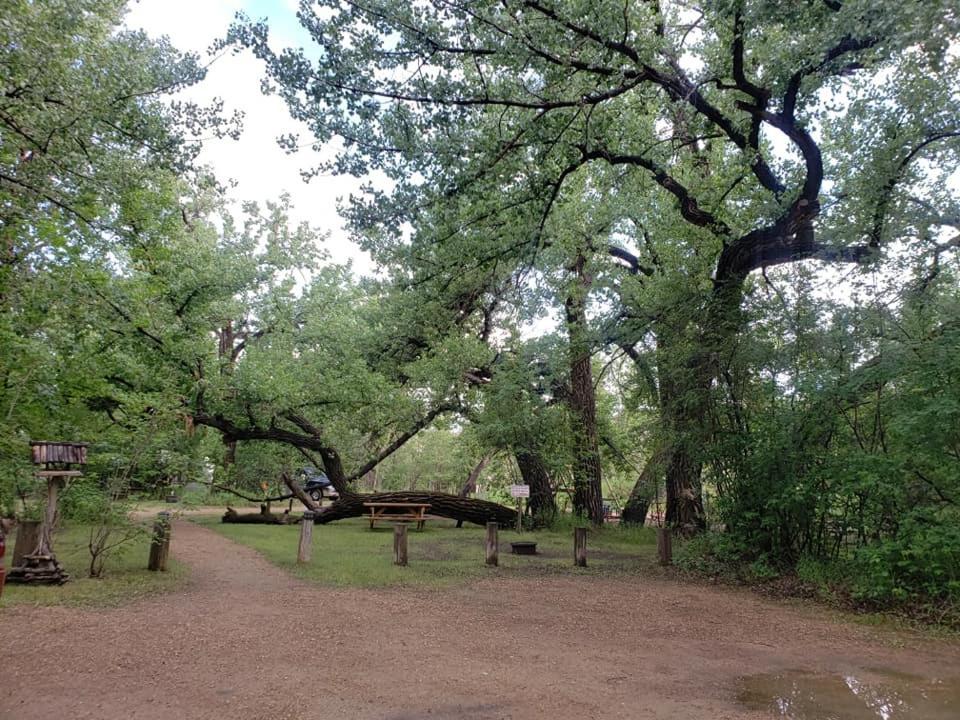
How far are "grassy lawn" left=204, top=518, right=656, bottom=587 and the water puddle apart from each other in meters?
4.55

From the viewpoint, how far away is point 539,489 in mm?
17047

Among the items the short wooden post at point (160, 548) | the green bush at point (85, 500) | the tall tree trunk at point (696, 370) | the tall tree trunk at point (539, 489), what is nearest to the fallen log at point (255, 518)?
the tall tree trunk at point (539, 489)

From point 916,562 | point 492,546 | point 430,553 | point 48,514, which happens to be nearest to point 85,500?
point 48,514

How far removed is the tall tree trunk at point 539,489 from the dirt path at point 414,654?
9172 mm

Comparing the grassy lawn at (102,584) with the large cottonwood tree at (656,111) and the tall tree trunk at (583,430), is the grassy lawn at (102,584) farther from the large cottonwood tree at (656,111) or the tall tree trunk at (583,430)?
the tall tree trunk at (583,430)

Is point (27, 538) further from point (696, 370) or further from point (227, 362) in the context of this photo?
point (696, 370)

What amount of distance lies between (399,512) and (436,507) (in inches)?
40.4

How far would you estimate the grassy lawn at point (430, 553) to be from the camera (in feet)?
28.4

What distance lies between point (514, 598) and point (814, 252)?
634 cm

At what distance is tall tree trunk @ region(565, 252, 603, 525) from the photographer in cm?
1509

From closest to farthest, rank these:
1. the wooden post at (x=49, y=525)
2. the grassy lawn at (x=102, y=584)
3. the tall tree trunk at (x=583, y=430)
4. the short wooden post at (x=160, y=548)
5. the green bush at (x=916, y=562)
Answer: the green bush at (x=916, y=562) → the grassy lawn at (x=102, y=584) → the wooden post at (x=49, y=525) → the short wooden post at (x=160, y=548) → the tall tree trunk at (x=583, y=430)

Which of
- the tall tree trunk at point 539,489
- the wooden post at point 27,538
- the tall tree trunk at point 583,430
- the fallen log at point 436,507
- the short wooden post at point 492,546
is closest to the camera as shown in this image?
the wooden post at point 27,538

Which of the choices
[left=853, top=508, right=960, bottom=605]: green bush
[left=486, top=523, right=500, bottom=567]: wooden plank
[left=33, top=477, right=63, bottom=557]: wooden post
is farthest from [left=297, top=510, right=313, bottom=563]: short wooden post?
[left=853, top=508, right=960, bottom=605]: green bush

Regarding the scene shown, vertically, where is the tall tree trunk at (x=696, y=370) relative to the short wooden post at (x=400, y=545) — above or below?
above
